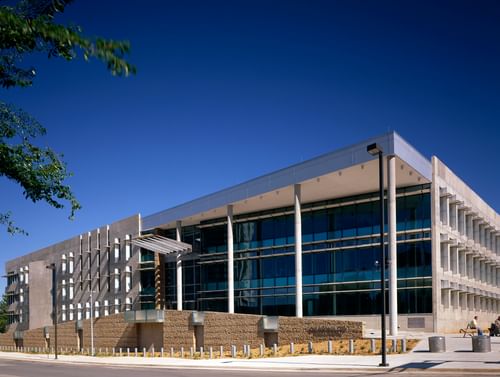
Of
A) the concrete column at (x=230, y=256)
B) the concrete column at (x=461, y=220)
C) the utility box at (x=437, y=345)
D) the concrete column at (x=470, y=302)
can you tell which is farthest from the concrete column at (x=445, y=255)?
the utility box at (x=437, y=345)

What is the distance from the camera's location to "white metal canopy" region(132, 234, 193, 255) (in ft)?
207

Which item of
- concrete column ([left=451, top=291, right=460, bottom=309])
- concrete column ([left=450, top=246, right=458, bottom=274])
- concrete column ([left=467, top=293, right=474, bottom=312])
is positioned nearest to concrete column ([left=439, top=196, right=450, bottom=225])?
concrete column ([left=450, top=246, right=458, bottom=274])

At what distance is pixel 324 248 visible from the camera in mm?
54031

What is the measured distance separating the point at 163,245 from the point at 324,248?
60.0 feet

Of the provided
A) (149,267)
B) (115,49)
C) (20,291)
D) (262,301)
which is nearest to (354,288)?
(262,301)

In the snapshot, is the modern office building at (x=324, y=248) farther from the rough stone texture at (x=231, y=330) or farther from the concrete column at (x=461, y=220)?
the rough stone texture at (x=231, y=330)

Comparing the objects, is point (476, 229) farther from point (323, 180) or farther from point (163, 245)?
point (163, 245)

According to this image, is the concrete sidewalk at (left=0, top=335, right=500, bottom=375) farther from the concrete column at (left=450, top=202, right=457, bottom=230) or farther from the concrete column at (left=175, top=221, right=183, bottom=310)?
the concrete column at (left=175, top=221, right=183, bottom=310)

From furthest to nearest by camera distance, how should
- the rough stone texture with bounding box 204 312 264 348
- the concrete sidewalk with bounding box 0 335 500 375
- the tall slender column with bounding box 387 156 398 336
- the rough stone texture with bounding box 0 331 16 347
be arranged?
the rough stone texture with bounding box 0 331 16 347
the tall slender column with bounding box 387 156 398 336
the rough stone texture with bounding box 204 312 264 348
the concrete sidewalk with bounding box 0 335 500 375

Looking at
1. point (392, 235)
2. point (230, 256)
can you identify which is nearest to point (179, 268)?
point (230, 256)

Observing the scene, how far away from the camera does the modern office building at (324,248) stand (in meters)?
46.1

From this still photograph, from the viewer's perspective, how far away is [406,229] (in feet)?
158

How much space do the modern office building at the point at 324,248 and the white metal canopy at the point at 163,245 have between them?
0.12m

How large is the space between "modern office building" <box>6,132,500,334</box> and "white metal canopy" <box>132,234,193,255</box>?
12 cm
